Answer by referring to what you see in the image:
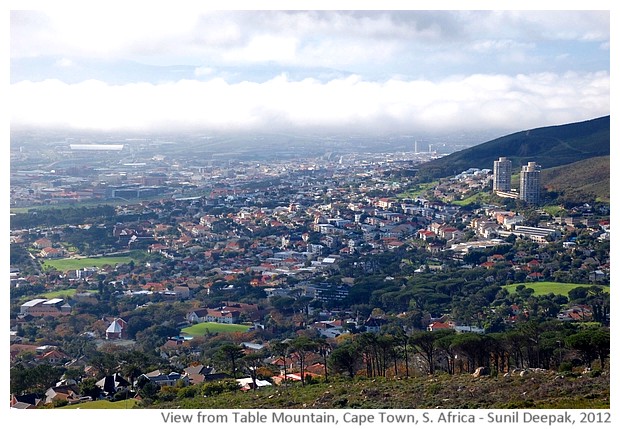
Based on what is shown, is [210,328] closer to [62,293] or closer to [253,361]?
[62,293]

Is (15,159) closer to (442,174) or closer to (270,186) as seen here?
(270,186)

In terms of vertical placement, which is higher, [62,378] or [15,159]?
[15,159]

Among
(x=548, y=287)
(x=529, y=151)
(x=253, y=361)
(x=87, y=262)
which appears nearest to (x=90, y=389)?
(x=253, y=361)

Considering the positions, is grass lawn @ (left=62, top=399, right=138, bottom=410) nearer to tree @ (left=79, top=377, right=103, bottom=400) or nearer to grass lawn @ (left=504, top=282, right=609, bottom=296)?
tree @ (left=79, top=377, right=103, bottom=400)

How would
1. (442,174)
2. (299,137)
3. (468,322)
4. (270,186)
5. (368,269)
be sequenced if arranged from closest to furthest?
1. (468,322)
2. (299,137)
3. (368,269)
4. (270,186)
5. (442,174)

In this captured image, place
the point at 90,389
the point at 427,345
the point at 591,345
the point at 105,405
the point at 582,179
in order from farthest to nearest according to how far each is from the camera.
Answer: the point at 582,179, the point at 427,345, the point at 591,345, the point at 90,389, the point at 105,405

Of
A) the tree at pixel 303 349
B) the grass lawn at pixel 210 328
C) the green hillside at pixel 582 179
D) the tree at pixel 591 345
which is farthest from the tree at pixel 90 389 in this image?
the green hillside at pixel 582 179
